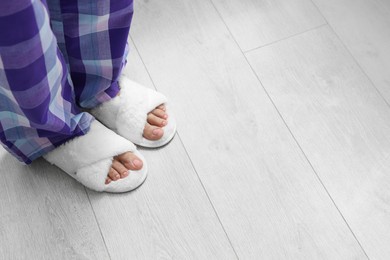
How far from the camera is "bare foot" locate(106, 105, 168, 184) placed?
960mm

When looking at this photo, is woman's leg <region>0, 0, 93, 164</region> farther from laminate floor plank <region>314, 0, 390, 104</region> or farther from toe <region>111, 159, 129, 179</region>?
laminate floor plank <region>314, 0, 390, 104</region>

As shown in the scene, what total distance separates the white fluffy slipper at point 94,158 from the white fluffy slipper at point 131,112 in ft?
0.14

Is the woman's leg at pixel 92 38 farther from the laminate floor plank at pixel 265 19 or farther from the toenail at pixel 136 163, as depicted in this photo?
the laminate floor plank at pixel 265 19

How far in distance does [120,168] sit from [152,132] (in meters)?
0.11

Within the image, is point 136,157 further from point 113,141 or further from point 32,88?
point 32,88

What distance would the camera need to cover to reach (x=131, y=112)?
3.27 ft

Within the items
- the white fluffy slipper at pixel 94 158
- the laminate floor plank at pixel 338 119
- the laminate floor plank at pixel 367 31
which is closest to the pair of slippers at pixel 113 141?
the white fluffy slipper at pixel 94 158

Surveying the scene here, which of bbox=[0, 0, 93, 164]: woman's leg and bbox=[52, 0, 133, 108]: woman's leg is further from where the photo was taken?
bbox=[52, 0, 133, 108]: woman's leg

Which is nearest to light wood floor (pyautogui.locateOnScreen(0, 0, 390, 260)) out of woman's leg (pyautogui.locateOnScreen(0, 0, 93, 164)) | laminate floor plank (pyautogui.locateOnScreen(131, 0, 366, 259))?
laminate floor plank (pyautogui.locateOnScreen(131, 0, 366, 259))

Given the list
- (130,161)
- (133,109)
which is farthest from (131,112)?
(130,161)

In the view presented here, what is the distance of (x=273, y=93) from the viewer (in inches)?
43.4

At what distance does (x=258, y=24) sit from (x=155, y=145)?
18.2 inches

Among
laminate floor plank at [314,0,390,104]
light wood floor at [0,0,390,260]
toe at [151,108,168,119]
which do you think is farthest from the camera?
laminate floor plank at [314,0,390,104]

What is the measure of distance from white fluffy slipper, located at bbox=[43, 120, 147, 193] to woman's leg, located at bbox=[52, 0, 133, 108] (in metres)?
0.09
